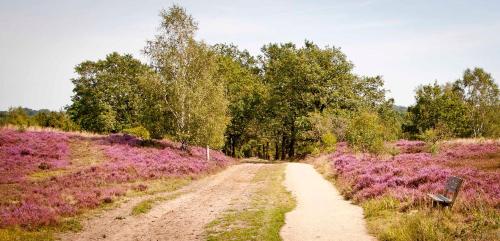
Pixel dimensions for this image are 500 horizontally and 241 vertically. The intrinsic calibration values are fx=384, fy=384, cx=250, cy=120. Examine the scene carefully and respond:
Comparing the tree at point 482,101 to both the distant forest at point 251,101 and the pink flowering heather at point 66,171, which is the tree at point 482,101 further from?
the pink flowering heather at point 66,171

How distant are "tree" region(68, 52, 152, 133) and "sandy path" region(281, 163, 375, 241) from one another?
47.0m

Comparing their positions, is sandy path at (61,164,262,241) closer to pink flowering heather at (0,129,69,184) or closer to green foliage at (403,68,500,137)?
pink flowering heather at (0,129,69,184)

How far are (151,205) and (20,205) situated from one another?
18.9 ft

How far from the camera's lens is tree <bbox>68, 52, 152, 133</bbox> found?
211 feet

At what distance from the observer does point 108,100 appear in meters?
66.2

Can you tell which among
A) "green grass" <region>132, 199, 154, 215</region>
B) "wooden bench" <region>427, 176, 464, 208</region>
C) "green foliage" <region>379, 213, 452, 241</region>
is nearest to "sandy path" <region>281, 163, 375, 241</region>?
"green foliage" <region>379, 213, 452, 241</region>

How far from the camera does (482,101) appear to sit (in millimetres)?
77812

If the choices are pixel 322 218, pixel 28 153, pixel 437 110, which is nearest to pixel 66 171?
pixel 28 153

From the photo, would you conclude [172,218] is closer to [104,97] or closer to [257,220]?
[257,220]

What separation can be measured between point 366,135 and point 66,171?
78.9 feet

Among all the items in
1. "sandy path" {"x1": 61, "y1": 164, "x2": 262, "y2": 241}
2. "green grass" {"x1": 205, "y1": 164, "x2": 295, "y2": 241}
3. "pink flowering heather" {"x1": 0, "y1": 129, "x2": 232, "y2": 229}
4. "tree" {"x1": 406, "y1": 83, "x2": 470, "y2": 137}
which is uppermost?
"tree" {"x1": 406, "y1": 83, "x2": 470, "y2": 137}

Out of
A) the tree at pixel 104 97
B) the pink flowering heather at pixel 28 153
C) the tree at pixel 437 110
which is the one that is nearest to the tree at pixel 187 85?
the pink flowering heather at pixel 28 153

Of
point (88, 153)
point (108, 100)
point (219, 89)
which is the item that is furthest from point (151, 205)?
point (108, 100)

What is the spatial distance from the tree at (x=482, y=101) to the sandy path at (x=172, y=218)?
6935 cm
